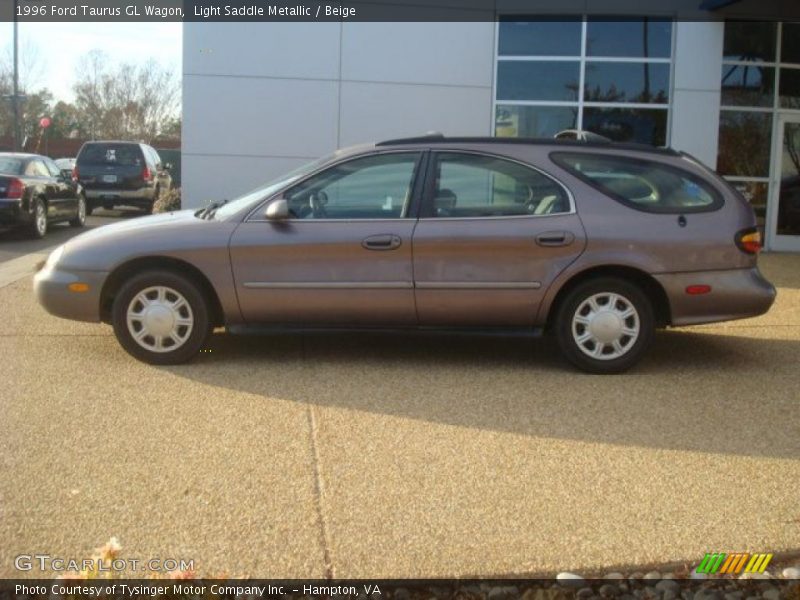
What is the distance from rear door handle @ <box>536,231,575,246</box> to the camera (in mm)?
6473

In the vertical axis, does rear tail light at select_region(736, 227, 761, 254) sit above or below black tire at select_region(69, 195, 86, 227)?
above

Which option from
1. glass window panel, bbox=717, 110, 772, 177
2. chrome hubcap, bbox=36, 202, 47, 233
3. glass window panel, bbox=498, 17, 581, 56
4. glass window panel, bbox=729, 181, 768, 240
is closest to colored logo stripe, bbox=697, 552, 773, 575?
glass window panel, bbox=498, 17, 581, 56

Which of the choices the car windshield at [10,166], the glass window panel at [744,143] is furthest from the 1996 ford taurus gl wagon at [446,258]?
the car windshield at [10,166]

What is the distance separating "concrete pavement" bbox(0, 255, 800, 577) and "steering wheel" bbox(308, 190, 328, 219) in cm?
102

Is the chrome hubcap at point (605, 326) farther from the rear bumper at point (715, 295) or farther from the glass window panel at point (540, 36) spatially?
the glass window panel at point (540, 36)

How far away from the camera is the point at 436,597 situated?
3510 mm

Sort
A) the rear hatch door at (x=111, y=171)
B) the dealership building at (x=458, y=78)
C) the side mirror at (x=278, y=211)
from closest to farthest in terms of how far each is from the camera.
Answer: the side mirror at (x=278, y=211)
the dealership building at (x=458, y=78)
the rear hatch door at (x=111, y=171)

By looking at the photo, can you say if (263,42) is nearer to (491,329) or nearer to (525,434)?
(491,329)

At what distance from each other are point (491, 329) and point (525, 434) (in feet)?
4.98

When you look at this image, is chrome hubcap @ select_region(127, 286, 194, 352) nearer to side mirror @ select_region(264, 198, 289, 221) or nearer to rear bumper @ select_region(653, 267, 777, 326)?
side mirror @ select_region(264, 198, 289, 221)

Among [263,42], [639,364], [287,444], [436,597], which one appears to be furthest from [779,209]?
[436,597]

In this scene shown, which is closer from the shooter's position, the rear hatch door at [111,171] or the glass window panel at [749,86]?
the glass window panel at [749,86]

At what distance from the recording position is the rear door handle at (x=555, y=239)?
6473mm

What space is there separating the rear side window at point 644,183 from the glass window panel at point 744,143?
322 inches
